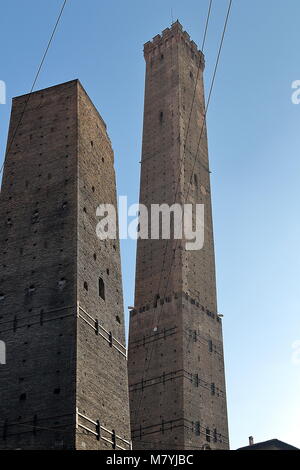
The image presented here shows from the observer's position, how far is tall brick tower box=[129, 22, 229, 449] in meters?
28.6

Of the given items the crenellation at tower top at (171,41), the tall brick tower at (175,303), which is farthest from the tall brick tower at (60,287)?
the crenellation at tower top at (171,41)

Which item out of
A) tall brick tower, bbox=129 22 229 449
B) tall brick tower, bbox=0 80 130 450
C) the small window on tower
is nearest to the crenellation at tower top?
tall brick tower, bbox=129 22 229 449

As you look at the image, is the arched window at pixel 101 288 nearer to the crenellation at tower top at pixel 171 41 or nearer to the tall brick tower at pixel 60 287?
the tall brick tower at pixel 60 287

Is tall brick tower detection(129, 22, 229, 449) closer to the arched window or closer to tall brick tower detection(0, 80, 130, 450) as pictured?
tall brick tower detection(0, 80, 130, 450)

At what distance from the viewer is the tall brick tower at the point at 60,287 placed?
18.5m

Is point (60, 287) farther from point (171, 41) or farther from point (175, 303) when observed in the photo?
point (171, 41)

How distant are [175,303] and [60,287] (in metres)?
10.8

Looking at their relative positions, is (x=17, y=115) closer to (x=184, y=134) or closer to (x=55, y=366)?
(x=55, y=366)

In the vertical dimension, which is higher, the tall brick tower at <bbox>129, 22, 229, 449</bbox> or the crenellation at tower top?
the crenellation at tower top

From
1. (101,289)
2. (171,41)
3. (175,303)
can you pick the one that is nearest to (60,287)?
(101,289)

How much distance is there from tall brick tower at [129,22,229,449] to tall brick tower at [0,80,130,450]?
728 centimetres

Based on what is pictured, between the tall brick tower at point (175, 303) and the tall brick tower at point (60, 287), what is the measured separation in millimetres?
7281

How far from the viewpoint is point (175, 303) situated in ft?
99.9
